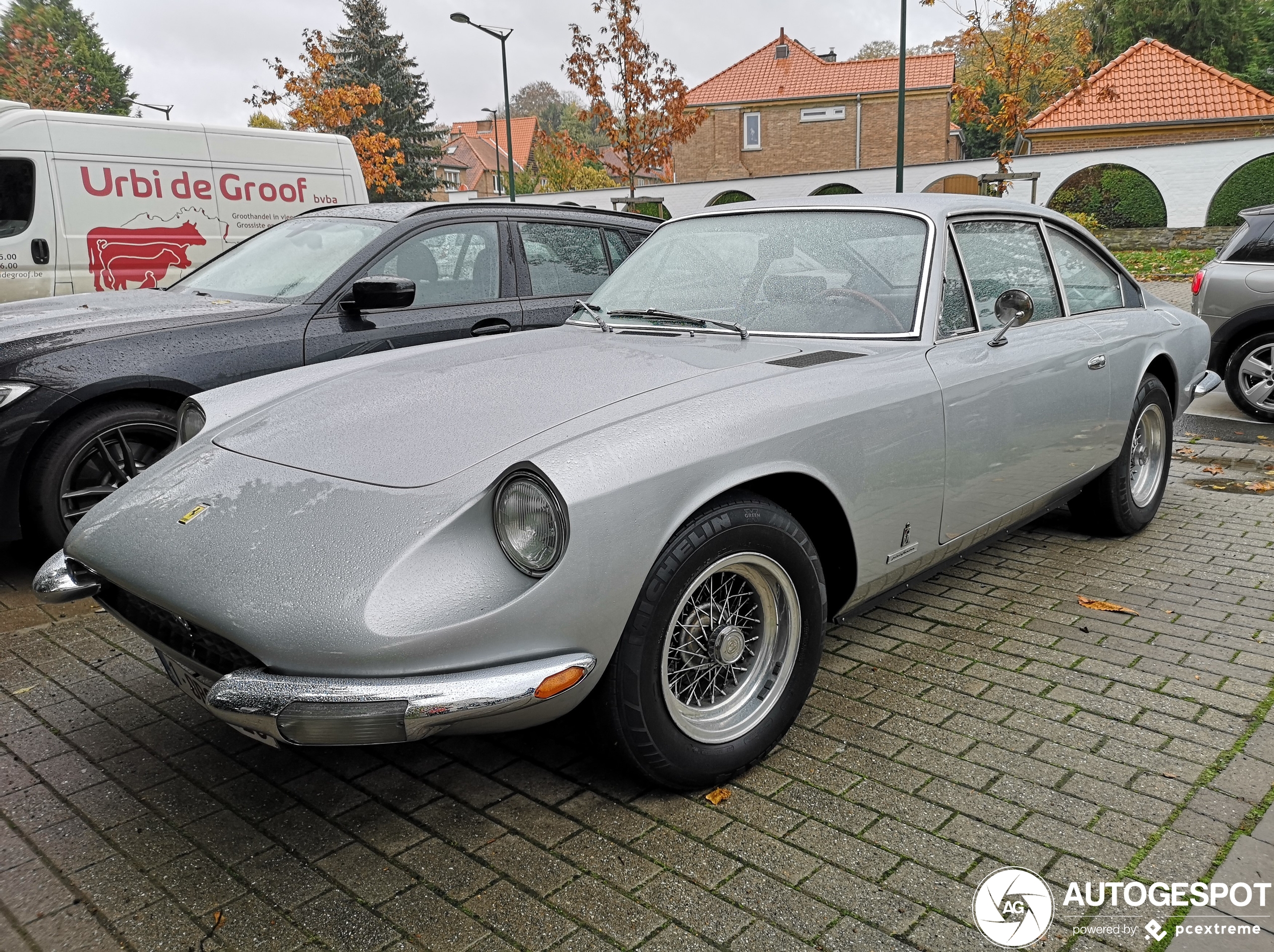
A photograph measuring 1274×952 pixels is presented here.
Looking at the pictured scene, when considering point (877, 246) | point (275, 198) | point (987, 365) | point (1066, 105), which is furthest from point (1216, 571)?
point (1066, 105)

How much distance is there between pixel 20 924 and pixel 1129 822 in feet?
9.04

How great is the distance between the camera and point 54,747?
3.01 m

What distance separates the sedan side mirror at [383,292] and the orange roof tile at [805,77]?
134 ft

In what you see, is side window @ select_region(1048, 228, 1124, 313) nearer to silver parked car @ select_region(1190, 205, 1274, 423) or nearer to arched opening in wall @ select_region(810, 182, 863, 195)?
silver parked car @ select_region(1190, 205, 1274, 423)

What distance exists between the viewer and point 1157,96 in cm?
3144

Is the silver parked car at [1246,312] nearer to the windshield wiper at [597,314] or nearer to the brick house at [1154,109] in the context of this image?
the windshield wiper at [597,314]

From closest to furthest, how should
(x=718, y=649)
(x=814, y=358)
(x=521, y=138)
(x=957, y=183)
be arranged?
(x=718, y=649), (x=814, y=358), (x=957, y=183), (x=521, y=138)

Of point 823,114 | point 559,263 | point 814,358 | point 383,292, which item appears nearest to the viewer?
point 814,358

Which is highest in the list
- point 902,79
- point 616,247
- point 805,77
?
point 805,77

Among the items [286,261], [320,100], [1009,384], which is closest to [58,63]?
[320,100]

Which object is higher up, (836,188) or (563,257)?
(836,188)

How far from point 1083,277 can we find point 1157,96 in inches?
1292

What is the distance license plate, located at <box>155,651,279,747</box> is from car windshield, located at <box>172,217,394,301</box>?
290 centimetres

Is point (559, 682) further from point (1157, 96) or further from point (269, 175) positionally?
point (1157, 96)
